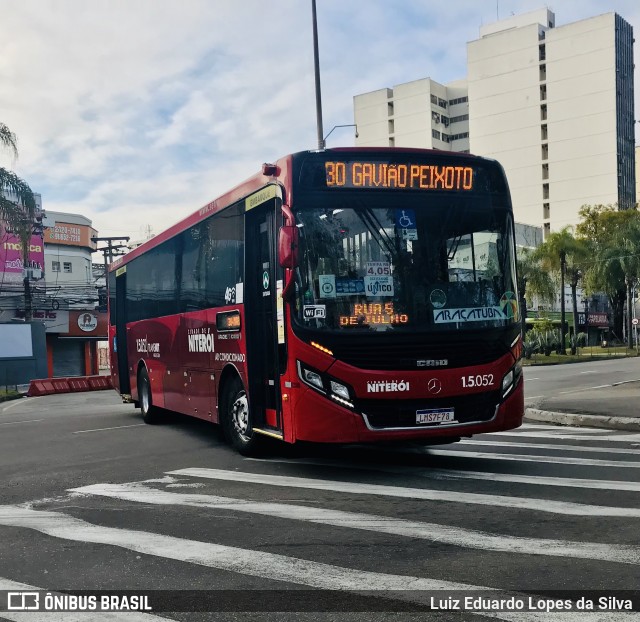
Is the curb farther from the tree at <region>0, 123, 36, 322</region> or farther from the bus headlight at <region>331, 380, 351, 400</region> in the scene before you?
the tree at <region>0, 123, 36, 322</region>

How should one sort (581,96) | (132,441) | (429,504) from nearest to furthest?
1. (429,504)
2. (132,441)
3. (581,96)

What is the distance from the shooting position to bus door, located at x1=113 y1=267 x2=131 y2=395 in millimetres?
17906

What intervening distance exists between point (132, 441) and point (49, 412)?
926cm

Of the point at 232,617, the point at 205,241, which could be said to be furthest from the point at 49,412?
the point at 232,617

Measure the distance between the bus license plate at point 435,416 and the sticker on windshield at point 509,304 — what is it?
1.29 m

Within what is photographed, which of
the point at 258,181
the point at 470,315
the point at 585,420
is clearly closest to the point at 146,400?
the point at 258,181

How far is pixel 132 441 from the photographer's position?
13.2 metres

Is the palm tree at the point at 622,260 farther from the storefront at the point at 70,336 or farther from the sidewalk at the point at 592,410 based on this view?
the sidewalk at the point at 592,410

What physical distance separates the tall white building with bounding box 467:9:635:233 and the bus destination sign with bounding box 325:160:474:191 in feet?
337

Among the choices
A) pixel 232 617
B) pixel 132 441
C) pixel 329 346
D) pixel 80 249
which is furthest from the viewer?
pixel 80 249

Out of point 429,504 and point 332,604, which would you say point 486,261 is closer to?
point 429,504

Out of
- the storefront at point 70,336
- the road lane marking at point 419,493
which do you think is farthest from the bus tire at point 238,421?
the storefront at point 70,336

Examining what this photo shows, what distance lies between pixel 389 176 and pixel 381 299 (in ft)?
4.59

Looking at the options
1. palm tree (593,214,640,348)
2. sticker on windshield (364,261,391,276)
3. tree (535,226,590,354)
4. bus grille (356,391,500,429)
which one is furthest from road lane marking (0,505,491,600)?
palm tree (593,214,640,348)
